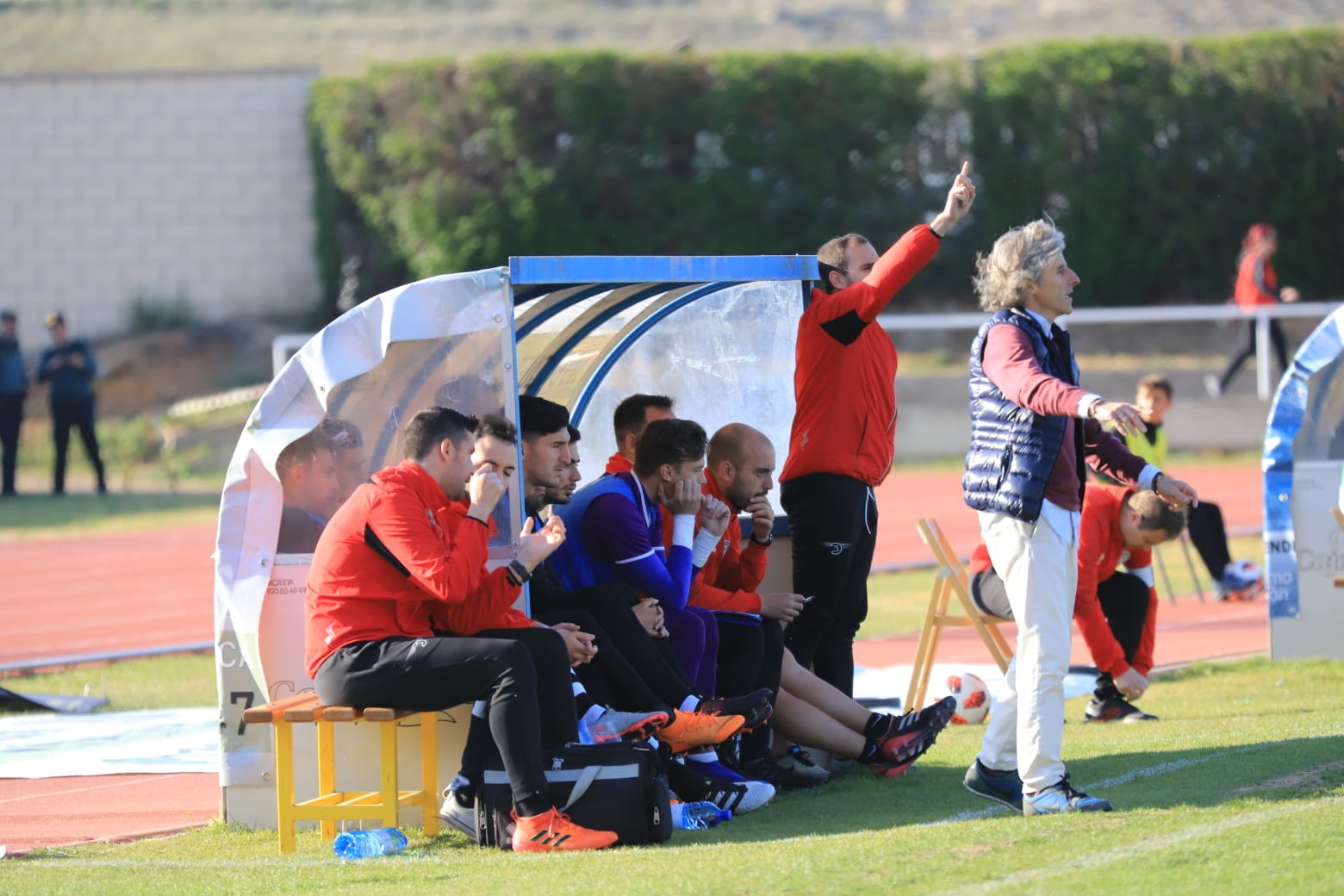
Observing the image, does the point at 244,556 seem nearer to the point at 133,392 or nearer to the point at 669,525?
the point at 669,525

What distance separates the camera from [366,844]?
5883mm

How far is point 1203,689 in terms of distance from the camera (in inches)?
357

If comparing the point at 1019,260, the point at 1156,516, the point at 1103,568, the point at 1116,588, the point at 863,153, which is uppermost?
the point at 863,153

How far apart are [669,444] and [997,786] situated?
1.81 m

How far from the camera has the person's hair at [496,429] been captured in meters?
6.14

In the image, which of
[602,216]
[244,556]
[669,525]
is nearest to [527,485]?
[669,525]

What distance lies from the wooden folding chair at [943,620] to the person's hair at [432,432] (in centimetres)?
304

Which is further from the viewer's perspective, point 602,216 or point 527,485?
point 602,216

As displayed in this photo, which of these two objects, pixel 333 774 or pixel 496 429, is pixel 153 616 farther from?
pixel 496 429

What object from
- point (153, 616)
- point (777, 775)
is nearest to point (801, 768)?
point (777, 775)

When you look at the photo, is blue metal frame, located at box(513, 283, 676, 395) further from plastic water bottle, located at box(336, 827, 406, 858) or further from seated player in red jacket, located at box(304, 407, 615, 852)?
plastic water bottle, located at box(336, 827, 406, 858)

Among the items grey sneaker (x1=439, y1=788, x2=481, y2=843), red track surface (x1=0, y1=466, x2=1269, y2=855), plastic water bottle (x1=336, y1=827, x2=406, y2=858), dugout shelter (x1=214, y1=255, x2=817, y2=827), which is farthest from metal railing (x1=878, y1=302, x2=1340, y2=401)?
plastic water bottle (x1=336, y1=827, x2=406, y2=858)

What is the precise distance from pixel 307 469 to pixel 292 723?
94cm

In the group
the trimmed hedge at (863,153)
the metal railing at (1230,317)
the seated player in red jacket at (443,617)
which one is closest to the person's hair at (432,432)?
the seated player in red jacket at (443,617)
